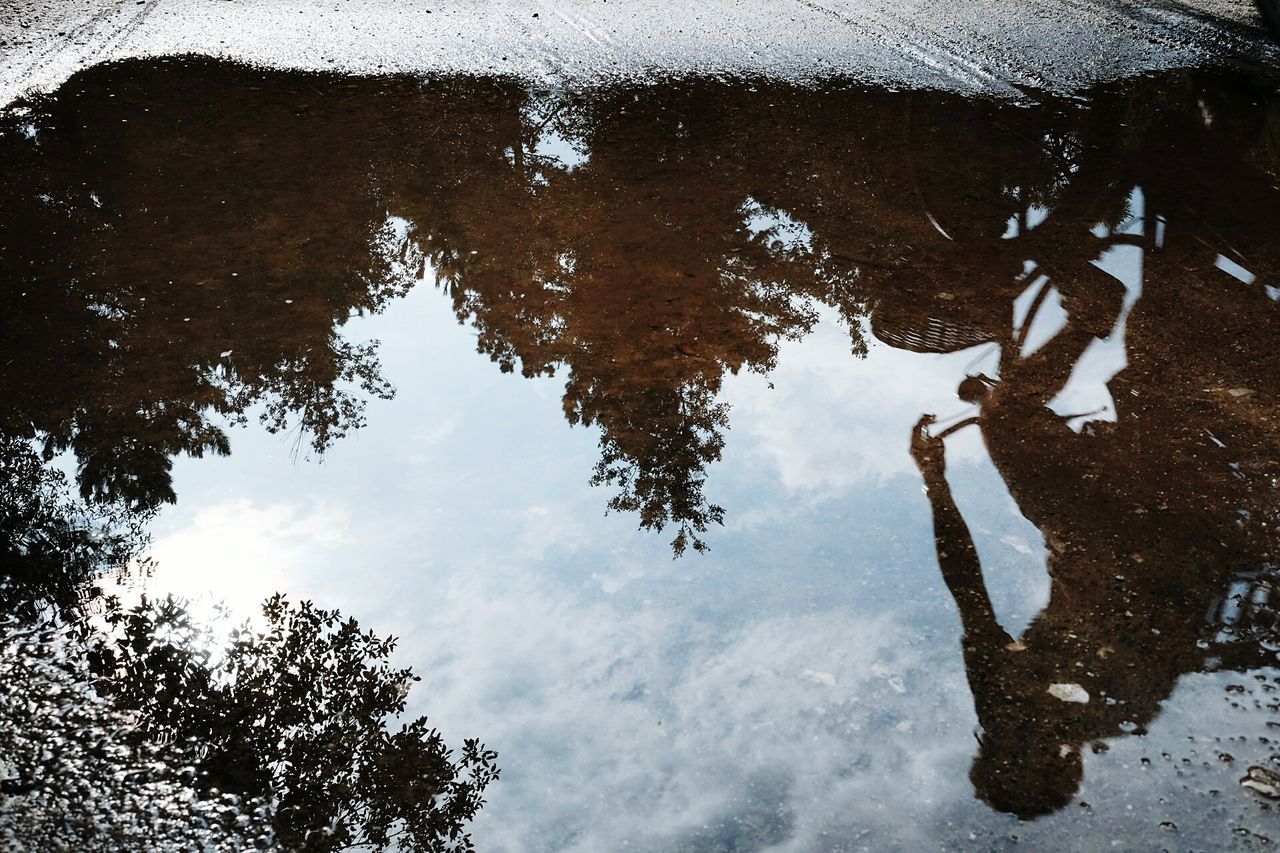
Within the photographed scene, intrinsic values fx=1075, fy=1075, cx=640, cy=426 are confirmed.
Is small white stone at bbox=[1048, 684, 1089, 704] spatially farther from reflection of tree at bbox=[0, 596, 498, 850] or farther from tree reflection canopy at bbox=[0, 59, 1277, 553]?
reflection of tree at bbox=[0, 596, 498, 850]

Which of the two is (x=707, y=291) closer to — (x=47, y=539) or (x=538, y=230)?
(x=538, y=230)

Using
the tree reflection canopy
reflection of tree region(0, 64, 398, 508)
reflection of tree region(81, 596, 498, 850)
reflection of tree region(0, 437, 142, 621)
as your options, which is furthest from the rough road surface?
reflection of tree region(81, 596, 498, 850)

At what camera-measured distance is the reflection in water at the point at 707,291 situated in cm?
305

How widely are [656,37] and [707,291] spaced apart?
3916 millimetres

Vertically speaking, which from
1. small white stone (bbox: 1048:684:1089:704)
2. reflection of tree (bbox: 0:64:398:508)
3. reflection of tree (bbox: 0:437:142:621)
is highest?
reflection of tree (bbox: 0:64:398:508)

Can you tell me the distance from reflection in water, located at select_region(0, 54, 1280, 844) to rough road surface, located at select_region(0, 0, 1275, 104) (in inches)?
19.1

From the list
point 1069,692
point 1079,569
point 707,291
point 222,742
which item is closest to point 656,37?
point 707,291

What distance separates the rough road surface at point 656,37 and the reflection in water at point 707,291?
1.59ft

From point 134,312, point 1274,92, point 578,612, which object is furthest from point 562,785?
point 1274,92

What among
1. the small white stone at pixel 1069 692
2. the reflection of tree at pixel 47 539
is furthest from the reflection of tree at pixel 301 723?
the small white stone at pixel 1069 692

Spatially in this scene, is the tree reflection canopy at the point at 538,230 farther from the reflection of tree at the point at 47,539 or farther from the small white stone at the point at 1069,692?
the small white stone at the point at 1069,692

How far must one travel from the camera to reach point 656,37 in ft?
25.3

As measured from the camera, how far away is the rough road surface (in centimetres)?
704

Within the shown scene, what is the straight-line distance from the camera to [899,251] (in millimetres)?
4777
